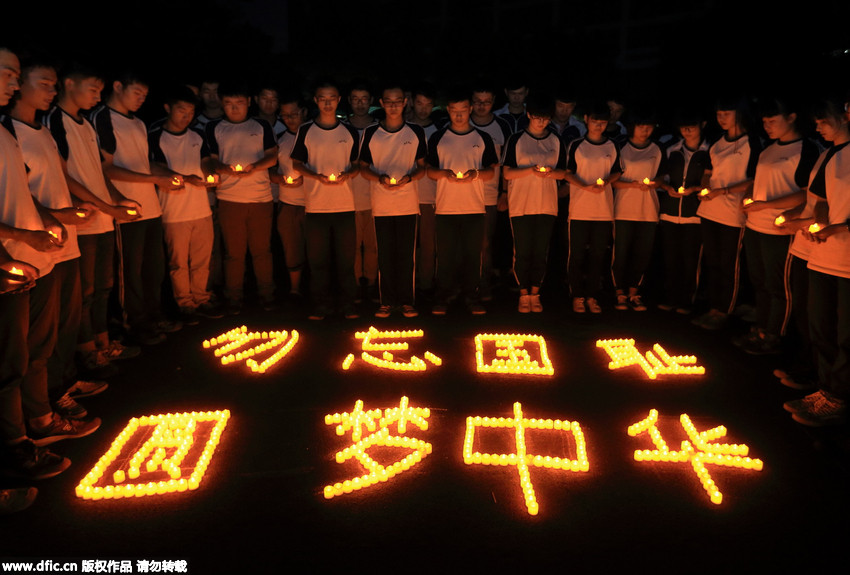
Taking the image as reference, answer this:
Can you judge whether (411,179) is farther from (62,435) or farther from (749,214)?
(62,435)

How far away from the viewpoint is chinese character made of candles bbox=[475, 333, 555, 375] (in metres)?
5.21

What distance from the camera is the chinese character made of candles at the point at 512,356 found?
5207 mm

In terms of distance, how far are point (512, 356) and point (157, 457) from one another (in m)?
3.10

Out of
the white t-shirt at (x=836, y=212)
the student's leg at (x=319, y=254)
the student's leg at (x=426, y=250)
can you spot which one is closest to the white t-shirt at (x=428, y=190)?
the student's leg at (x=426, y=250)

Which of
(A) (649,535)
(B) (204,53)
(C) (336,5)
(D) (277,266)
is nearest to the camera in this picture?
(A) (649,535)

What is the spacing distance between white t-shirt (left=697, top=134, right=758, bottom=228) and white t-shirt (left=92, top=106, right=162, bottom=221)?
581cm

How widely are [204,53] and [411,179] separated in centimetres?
825

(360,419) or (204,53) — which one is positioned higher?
(204,53)

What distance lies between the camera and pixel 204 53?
1202cm

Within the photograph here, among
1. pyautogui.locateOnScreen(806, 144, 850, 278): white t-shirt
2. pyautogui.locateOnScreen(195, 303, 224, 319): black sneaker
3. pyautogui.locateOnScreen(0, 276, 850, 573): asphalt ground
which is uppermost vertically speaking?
pyautogui.locateOnScreen(806, 144, 850, 278): white t-shirt

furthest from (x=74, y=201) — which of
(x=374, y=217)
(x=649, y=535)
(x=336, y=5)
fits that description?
(x=336, y=5)

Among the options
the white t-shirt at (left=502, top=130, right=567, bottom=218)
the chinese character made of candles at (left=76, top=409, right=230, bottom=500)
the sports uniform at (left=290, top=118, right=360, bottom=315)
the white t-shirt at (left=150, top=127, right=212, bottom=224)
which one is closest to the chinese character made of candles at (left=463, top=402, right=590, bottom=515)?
the chinese character made of candles at (left=76, top=409, right=230, bottom=500)

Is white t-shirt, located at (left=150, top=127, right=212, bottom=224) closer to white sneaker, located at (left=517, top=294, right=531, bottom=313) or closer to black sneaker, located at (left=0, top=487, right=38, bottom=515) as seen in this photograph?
black sneaker, located at (left=0, top=487, right=38, bottom=515)

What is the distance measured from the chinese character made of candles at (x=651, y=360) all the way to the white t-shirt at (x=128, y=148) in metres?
4.74
